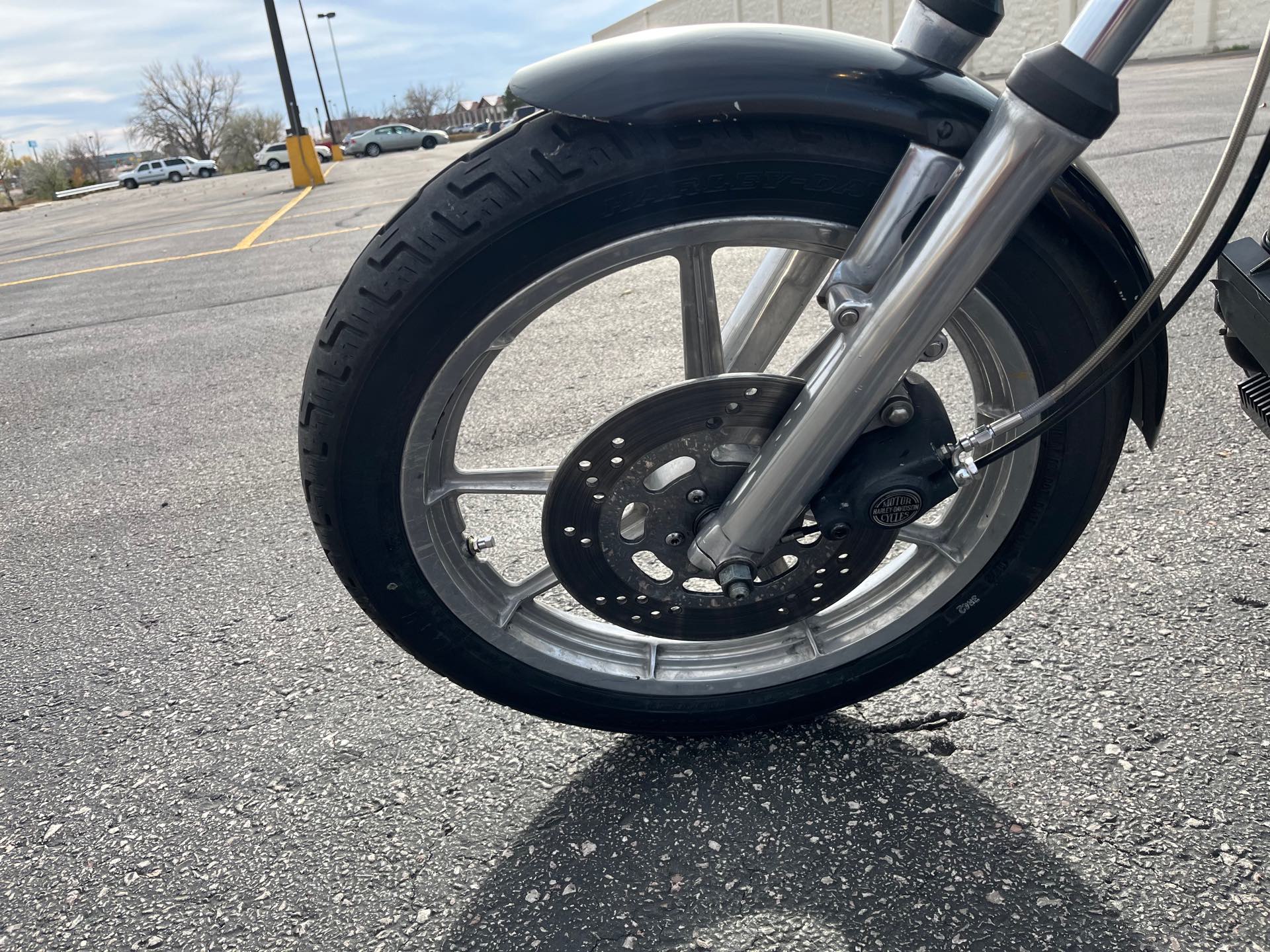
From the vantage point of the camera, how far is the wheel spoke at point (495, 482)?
4.45 ft

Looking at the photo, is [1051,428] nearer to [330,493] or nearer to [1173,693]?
[1173,693]

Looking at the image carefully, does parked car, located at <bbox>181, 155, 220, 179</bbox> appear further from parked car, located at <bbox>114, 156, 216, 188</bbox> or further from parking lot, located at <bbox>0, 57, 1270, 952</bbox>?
parking lot, located at <bbox>0, 57, 1270, 952</bbox>

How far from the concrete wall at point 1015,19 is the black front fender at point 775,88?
36.9 ft

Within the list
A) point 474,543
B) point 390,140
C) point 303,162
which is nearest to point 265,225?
point 303,162

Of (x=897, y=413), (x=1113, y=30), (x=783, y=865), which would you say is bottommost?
(x=783, y=865)

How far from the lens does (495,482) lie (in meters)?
1.43

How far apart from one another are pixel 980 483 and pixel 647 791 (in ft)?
2.39

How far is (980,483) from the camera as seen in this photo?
1440 millimetres

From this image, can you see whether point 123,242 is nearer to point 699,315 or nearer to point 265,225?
point 265,225

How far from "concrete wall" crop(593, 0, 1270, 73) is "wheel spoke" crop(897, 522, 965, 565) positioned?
11.2 meters

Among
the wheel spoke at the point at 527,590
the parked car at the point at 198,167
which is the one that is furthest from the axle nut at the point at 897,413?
the parked car at the point at 198,167

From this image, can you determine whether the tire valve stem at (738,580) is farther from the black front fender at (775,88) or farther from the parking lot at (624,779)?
the black front fender at (775,88)

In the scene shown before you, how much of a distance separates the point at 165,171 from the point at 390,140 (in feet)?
34.5

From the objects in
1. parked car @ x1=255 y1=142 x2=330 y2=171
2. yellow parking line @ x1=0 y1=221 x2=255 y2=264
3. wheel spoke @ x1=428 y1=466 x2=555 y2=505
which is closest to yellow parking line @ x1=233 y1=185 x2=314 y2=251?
yellow parking line @ x1=0 y1=221 x2=255 y2=264
